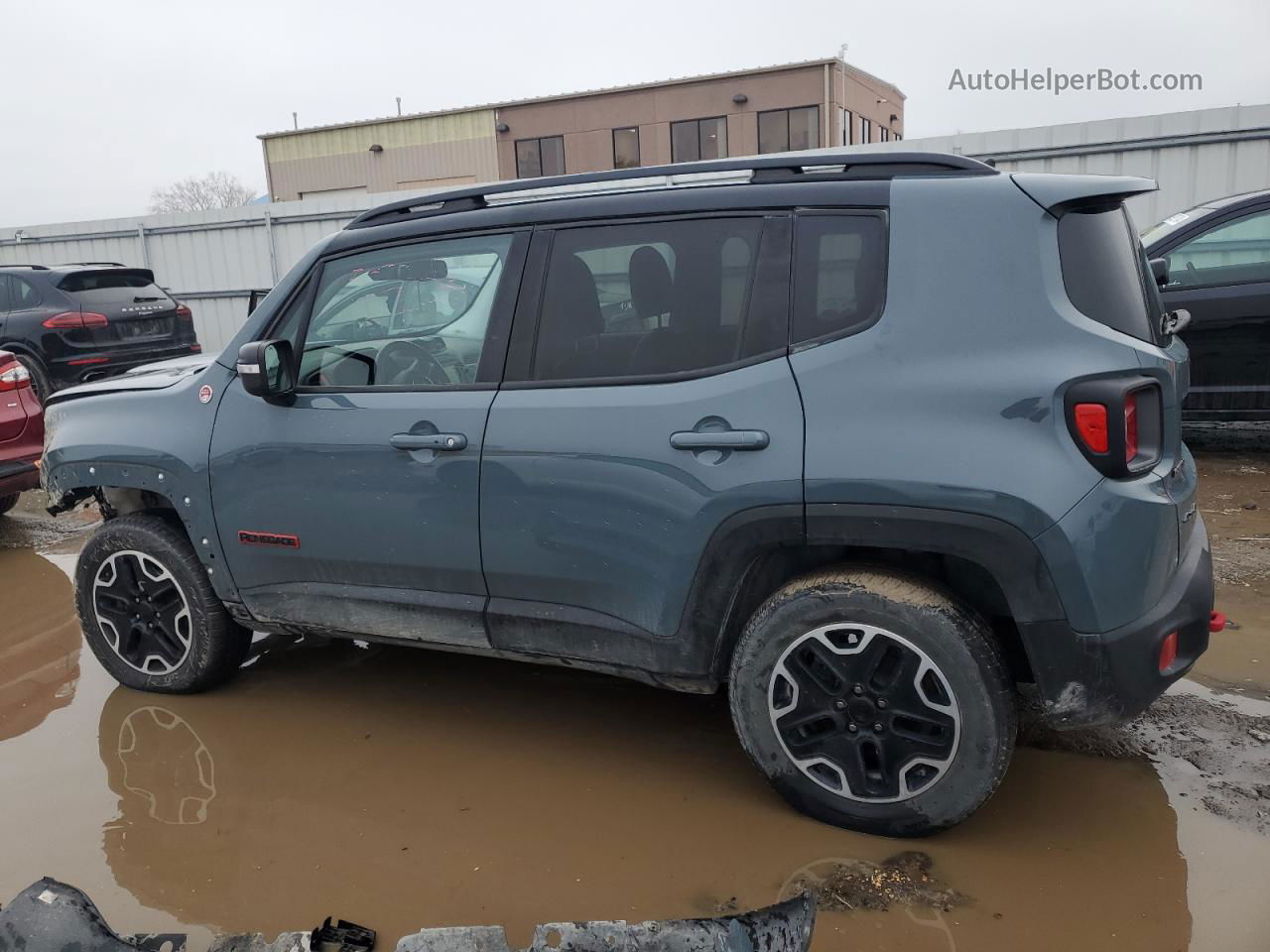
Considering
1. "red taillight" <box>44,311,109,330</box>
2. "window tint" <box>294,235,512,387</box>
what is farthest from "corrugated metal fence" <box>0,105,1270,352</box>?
"window tint" <box>294,235,512,387</box>

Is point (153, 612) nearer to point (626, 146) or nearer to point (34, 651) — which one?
point (34, 651)

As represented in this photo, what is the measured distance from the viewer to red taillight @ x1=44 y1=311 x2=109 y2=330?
986 centimetres

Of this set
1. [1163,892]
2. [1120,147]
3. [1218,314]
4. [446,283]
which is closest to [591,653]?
[446,283]

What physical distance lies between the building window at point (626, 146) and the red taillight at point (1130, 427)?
31.3 m

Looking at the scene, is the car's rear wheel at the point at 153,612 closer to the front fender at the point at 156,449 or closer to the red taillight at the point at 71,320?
the front fender at the point at 156,449

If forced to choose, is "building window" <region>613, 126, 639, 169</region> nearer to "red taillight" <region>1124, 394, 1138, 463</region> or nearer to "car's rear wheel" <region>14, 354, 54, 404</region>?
"car's rear wheel" <region>14, 354, 54, 404</region>

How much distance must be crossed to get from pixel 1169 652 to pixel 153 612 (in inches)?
138

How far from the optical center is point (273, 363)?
10.9 ft

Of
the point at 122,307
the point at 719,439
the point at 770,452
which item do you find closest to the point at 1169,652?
the point at 770,452

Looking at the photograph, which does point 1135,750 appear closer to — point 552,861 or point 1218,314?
point 552,861

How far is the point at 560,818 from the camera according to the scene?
293 cm

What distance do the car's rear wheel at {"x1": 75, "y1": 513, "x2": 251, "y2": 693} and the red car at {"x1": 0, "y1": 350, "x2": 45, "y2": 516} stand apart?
2815mm

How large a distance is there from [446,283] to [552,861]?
1895 mm

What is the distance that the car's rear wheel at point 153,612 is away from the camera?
3701 millimetres
